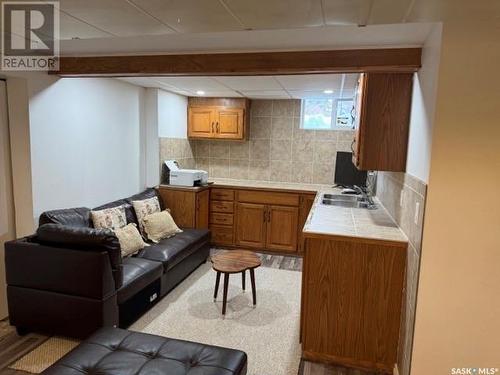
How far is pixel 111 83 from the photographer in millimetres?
3760

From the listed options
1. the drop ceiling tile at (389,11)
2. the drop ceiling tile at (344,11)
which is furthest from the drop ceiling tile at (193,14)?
the drop ceiling tile at (389,11)

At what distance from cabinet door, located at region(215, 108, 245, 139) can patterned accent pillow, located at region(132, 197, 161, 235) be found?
1.60 m

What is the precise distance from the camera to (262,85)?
153 inches

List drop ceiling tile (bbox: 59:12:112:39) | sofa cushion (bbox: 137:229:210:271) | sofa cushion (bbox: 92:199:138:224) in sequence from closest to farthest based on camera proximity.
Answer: drop ceiling tile (bbox: 59:12:112:39) → sofa cushion (bbox: 137:229:210:271) → sofa cushion (bbox: 92:199:138:224)

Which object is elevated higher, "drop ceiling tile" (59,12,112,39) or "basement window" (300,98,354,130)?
"drop ceiling tile" (59,12,112,39)

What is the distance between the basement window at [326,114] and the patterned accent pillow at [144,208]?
2469 millimetres

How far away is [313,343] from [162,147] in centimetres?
321

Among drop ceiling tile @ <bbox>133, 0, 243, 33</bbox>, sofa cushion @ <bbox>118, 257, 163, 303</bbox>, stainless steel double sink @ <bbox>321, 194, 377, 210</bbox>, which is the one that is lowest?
sofa cushion @ <bbox>118, 257, 163, 303</bbox>

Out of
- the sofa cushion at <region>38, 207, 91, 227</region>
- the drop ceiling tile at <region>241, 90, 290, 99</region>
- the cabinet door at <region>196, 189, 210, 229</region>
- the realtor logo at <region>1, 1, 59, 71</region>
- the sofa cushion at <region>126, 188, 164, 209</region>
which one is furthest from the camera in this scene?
the cabinet door at <region>196, 189, 210, 229</region>

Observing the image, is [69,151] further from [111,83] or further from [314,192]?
[314,192]

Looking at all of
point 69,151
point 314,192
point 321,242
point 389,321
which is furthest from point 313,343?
point 69,151

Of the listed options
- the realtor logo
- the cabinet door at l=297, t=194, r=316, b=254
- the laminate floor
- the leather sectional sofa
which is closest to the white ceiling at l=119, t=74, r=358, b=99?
the realtor logo

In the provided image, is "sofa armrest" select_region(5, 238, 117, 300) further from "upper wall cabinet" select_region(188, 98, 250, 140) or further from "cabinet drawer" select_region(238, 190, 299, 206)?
"upper wall cabinet" select_region(188, 98, 250, 140)

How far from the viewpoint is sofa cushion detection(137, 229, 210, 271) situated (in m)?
3.24
